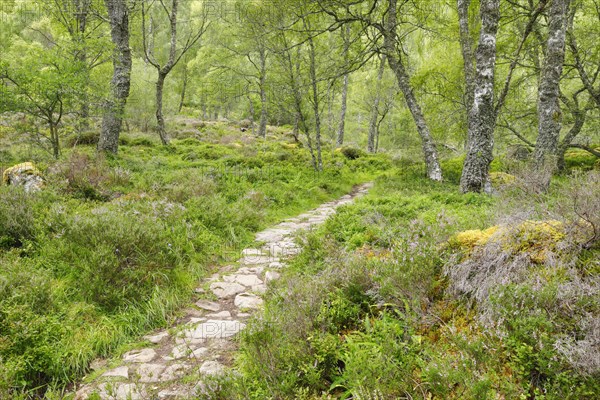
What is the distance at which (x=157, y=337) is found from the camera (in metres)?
3.90

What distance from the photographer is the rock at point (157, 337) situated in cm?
382

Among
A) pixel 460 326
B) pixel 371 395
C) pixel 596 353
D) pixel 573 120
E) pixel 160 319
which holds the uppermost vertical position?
pixel 573 120

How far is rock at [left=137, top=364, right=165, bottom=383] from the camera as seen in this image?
312 cm

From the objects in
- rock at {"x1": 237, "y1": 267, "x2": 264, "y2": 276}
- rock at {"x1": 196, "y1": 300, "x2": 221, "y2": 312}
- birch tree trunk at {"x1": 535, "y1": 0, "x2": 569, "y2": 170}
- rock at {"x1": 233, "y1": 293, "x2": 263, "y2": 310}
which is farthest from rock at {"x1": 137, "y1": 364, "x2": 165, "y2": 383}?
birch tree trunk at {"x1": 535, "y1": 0, "x2": 569, "y2": 170}

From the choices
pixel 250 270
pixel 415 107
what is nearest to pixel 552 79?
pixel 415 107

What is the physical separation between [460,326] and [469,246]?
987mm

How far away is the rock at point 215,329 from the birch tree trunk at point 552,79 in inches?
274

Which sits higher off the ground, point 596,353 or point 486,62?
point 486,62

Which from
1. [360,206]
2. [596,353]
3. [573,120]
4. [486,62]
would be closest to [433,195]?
[360,206]

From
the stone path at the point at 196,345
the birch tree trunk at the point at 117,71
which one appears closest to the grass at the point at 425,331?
the stone path at the point at 196,345

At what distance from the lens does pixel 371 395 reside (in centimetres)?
228

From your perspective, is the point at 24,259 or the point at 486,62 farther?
the point at 486,62

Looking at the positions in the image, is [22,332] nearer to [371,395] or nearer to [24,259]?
[24,259]

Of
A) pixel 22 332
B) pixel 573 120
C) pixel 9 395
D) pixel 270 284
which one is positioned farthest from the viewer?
pixel 573 120
